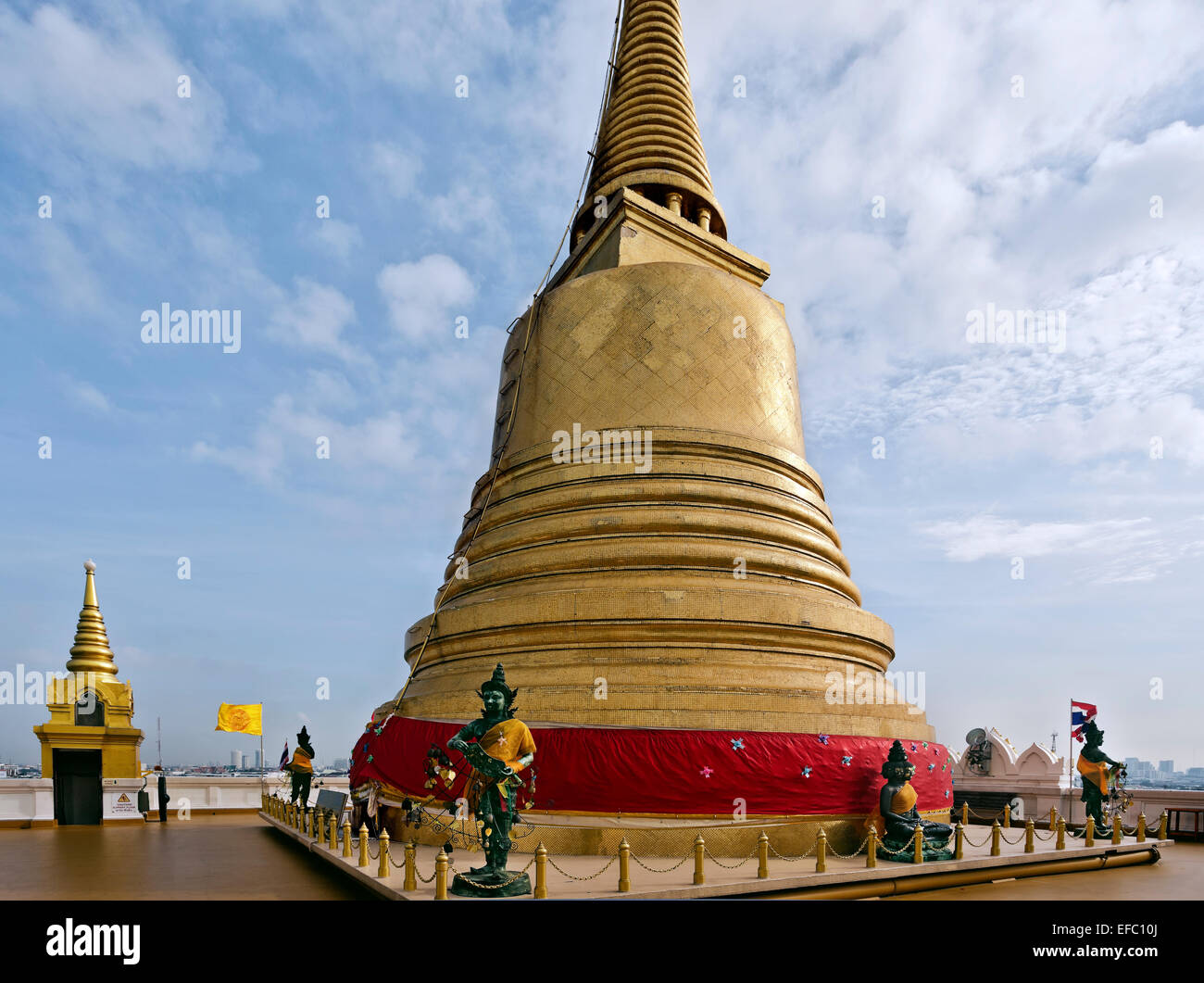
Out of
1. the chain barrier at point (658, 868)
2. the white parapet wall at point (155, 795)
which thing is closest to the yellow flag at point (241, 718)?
the white parapet wall at point (155, 795)

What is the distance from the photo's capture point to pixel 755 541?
16812 millimetres

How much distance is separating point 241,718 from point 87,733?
467 centimetres

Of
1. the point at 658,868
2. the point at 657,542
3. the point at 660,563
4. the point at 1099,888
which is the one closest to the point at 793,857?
the point at 658,868

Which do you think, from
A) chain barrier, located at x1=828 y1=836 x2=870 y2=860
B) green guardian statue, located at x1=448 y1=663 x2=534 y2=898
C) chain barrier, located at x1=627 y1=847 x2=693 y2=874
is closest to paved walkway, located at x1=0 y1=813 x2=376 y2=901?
green guardian statue, located at x1=448 y1=663 x2=534 y2=898

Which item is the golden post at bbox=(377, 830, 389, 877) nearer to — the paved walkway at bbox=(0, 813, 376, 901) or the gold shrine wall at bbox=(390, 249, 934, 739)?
the paved walkway at bbox=(0, 813, 376, 901)

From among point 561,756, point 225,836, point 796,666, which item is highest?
point 796,666

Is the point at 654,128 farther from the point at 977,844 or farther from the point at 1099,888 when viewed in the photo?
the point at 1099,888

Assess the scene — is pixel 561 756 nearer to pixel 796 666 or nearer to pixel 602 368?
pixel 796 666

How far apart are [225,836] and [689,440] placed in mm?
13143

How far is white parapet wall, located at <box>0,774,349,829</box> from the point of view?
22.6 metres

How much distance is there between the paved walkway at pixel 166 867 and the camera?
35.3 ft

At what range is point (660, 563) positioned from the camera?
16016 millimetres

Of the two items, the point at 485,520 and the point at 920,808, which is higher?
the point at 485,520
